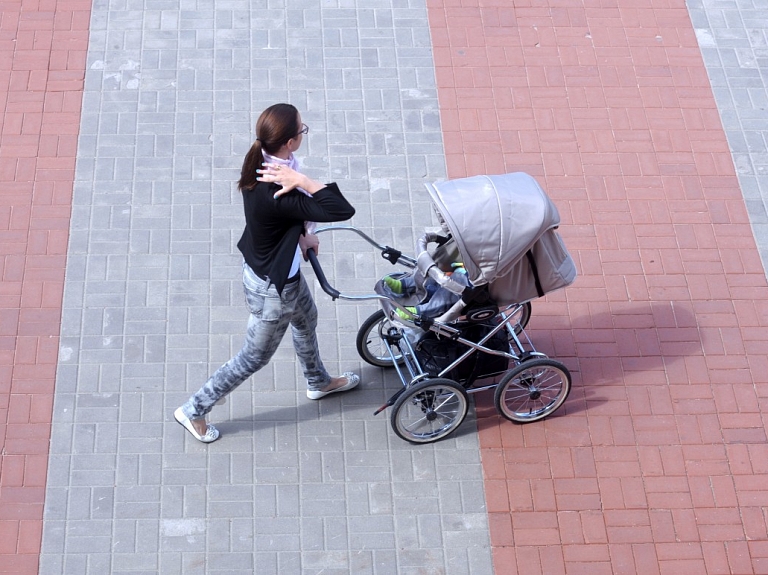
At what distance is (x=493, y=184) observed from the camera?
17.3 feet

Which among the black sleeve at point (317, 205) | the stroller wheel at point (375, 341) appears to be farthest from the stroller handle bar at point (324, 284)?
the stroller wheel at point (375, 341)

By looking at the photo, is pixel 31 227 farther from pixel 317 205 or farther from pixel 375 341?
pixel 317 205

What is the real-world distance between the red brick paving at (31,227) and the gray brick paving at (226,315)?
0.12 metres

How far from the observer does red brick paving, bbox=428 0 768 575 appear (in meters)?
6.02

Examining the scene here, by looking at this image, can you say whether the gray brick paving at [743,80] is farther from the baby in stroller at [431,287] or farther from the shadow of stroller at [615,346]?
the baby in stroller at [431,287]

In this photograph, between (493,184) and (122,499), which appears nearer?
(493,184)

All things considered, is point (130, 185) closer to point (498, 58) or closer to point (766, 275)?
point (498, 58)

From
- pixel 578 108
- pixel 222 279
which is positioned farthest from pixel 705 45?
pixel 222 279

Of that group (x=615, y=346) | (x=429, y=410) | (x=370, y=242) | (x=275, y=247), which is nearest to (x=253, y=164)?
(x=275, y=247)

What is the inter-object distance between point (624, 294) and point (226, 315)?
3.01 m

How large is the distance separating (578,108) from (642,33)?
1.25m

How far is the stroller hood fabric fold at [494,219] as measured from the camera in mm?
5148

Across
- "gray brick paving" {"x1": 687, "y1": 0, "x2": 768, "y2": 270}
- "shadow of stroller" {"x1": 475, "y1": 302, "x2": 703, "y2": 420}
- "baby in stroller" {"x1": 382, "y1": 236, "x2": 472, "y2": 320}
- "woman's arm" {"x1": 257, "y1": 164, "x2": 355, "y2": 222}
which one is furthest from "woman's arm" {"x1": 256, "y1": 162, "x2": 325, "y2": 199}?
"gray brick paving" {"x1": 687, "y1": 0, "x2": 768, "y2": 270}

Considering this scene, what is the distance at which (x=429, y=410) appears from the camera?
6.18 m
